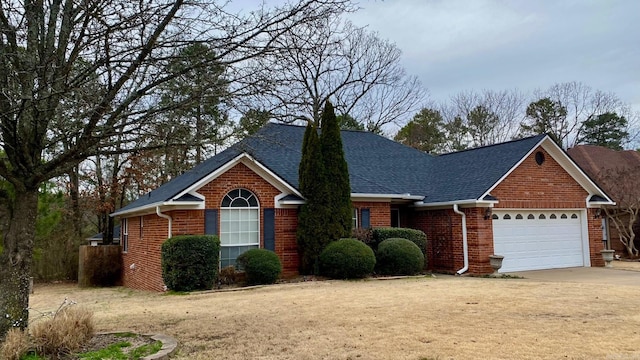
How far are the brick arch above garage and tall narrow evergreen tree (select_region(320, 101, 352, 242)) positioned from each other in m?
5.10

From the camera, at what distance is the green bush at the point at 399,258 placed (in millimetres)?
14914

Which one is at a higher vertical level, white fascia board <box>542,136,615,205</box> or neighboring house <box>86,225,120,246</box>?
white fascia board <box>542,136,615,205</box>

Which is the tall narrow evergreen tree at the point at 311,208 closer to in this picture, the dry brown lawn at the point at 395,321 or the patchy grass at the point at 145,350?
the dry brown lawn at the point at 395,321

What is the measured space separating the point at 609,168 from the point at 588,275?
41.4 ft

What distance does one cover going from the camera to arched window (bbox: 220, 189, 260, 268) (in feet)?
47.3

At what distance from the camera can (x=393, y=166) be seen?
66.9ft

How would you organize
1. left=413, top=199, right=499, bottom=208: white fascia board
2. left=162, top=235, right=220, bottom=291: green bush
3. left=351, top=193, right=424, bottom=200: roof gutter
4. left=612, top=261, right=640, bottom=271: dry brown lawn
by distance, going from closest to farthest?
left=162, top=235, right=220, bottom=291: green bush, left=413, top=199, right=499, bottom=208: white fascia board, left=351, top=193, right=424, bottom=200: roof gutter, left=612, top=261, right=640, bottom=271: dry brown lawn

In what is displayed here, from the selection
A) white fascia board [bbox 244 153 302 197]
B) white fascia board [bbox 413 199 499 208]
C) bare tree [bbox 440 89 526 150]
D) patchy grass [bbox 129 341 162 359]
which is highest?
bare tree [bbox 440 89 526 150]

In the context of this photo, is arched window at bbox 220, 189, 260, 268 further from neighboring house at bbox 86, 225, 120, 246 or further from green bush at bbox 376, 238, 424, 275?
neighboring house at bbox 86, 225, 120, 246

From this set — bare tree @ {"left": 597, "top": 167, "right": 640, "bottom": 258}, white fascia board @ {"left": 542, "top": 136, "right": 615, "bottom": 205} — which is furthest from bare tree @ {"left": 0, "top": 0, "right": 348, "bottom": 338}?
bare tree @ {"left": 597, "top": 167, "right": 640, "bottom": 258}

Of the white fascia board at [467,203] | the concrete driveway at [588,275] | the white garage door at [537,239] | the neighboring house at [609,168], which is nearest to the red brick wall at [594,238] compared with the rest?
the white garage door at [537,239]

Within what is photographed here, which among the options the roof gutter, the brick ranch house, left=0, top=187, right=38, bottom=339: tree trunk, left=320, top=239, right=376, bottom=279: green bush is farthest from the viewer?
the roof gutter

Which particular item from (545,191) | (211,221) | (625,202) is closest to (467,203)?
(545,191)

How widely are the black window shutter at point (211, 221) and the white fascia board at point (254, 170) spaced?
0.76 metres
